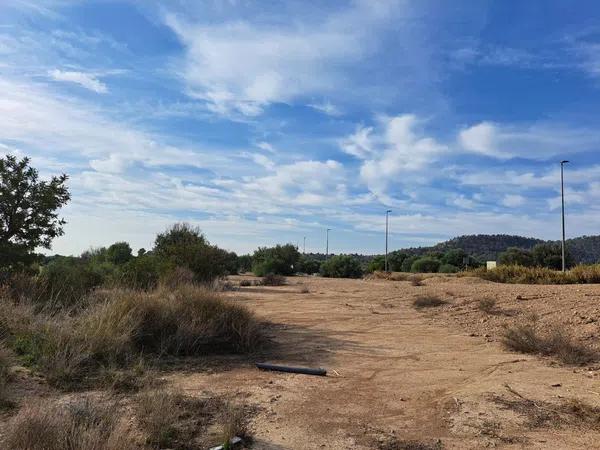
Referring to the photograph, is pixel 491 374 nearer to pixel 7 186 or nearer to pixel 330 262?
pixel 7 186

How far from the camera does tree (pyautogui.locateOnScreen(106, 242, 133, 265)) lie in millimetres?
37594

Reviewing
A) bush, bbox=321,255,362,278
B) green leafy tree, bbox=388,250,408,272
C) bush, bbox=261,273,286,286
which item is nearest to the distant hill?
green leafy tree, bbox=388,250,408,272

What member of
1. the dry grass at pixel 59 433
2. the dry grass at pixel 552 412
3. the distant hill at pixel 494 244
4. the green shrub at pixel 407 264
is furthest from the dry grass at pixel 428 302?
the distant hill at pixel 494 244

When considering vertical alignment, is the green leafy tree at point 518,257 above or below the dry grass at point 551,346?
above

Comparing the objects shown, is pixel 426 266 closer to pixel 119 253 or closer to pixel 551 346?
pixel 119 253

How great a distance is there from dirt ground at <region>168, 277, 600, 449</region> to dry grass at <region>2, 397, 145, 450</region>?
5.09 feet

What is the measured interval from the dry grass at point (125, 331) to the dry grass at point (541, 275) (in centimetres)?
2080

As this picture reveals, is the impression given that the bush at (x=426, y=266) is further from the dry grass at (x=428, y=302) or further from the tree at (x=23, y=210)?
the tree at (x=23, y=210)

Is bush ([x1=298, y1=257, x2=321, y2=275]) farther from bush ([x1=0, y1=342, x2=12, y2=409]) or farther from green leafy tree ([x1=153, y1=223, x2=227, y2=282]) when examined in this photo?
bush ([x1=0, y1=342, x2=12, y2=409])

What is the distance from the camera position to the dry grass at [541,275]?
87.8 feet

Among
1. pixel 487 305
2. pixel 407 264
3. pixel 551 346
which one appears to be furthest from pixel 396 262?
pixel 551 346

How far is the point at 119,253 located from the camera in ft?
132

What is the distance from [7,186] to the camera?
1644 cm

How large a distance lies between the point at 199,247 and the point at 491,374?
26036 millimetres
